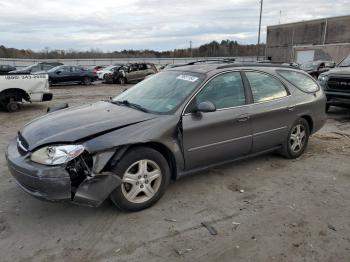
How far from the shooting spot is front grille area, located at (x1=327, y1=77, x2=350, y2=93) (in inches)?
357

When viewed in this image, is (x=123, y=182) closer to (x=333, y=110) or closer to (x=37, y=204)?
(x=37, y=204)

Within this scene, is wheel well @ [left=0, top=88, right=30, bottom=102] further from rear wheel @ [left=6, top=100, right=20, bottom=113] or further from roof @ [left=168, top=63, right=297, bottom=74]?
roof @ [left=168, top=63, right=297, bottom=74]

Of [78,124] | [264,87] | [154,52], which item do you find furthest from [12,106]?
[154,52]

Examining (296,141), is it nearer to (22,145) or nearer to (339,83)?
(22,145)

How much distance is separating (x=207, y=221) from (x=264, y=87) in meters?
2.40

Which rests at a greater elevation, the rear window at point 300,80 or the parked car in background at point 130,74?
the rear window at point 300,80

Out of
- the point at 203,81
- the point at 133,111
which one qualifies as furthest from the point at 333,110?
the point at 133,111

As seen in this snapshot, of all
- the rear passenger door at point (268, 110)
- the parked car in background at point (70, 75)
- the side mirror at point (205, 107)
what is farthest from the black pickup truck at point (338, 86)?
the parked car in background at point (70, 75)

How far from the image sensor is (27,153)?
3.77 meters

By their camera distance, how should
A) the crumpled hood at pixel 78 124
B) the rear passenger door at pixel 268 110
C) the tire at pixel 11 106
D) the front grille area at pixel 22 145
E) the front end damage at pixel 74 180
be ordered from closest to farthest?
1. the front end damage at pixel 74 180
2. the crumpled hood at pixel 78 124
3. the front grille area at pixel 22 145
4. the rear passenger door at pixel 268 110
5. the tire at pixel 11 106

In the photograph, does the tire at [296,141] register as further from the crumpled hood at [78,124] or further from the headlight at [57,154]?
the headlight at [57,154]

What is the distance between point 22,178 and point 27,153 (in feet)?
0.88

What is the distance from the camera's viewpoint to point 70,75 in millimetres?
23484

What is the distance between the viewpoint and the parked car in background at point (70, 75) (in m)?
22.8
